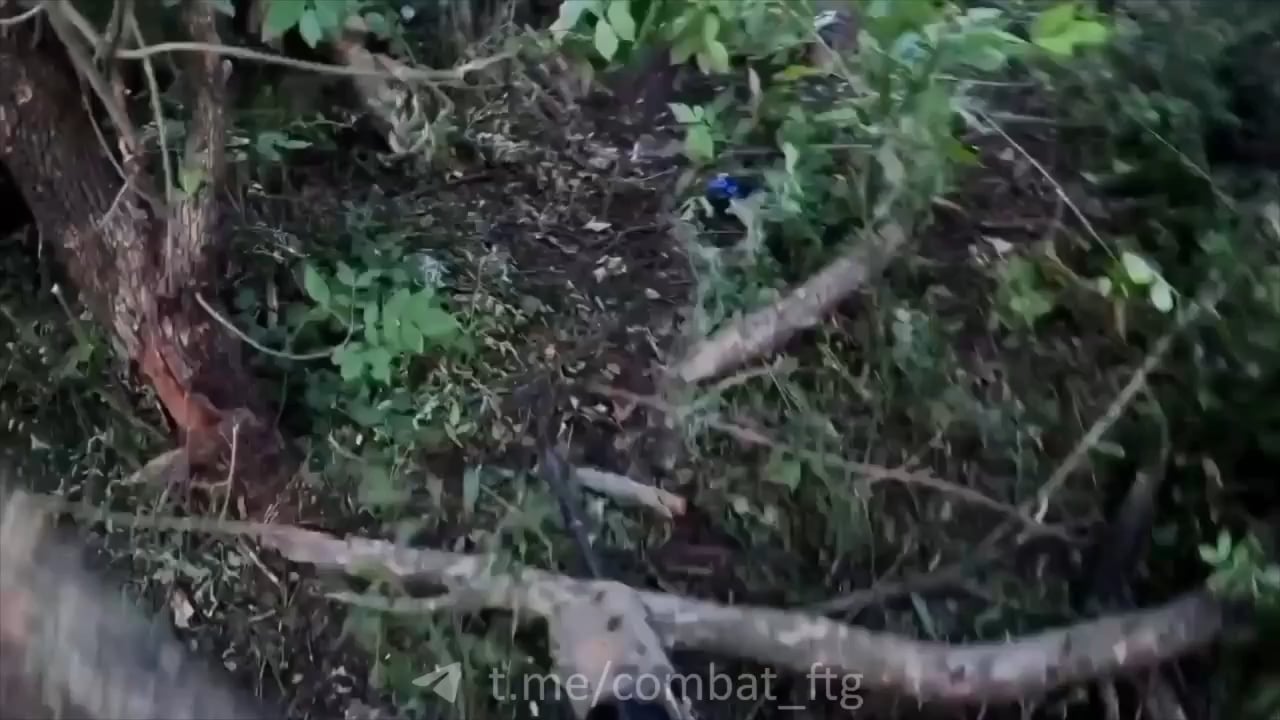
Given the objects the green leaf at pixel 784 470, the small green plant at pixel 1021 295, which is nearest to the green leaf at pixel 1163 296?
the small green plant at pixel 1021 295

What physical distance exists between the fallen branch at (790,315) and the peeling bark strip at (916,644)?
286 mm

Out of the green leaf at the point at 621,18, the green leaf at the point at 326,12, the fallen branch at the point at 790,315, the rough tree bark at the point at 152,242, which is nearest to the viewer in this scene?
the green leaf at the point at 621,18

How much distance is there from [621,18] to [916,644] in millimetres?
554

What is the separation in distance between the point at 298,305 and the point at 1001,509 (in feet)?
2.50

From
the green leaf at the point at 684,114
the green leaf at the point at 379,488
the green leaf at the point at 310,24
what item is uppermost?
the green leaf at the point at 310,24

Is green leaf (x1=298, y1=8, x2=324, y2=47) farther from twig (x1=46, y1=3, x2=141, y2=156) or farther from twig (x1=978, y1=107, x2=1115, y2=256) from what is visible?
twig (x1=978, y1=107, x2=1115, y2=256)

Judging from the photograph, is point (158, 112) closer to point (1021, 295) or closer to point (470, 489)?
point (470, 489)

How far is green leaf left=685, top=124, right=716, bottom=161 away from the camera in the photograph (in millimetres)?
1295

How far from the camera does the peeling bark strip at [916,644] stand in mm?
916

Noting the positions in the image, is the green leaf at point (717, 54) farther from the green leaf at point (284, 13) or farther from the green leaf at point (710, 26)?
the green leaf at point (284, 13)

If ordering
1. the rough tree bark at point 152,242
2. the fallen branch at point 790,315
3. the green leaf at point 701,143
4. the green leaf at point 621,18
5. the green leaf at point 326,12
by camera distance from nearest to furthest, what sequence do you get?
the green leaf at point 621,18, the green leaf at point 326,12, the rough tree bark at point 152,242, the fallen branch at point 790,315, the green leaf at point 701,143

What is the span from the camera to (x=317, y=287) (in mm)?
1197

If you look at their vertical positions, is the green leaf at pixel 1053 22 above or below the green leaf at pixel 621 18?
below

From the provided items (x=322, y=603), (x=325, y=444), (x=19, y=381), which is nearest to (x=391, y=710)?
(x=322, y=603)
